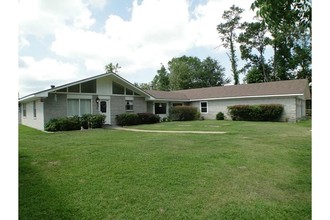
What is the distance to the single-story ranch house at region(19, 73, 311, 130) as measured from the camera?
16297 mm

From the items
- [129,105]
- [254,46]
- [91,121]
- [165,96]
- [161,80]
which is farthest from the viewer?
[161,80]

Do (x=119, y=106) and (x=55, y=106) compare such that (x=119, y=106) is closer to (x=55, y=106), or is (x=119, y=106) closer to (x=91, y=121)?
(x=91, y=121)

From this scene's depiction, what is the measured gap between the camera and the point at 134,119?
62.8 feet

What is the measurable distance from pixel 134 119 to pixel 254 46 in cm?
2954

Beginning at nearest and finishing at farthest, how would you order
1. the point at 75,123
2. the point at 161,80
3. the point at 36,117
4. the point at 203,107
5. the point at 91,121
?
the point at 75,123, the point at 91,121, the point at 36,117, the point at 203,107, the point at 161,80

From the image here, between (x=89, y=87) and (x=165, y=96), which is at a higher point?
(x=89, y=87)

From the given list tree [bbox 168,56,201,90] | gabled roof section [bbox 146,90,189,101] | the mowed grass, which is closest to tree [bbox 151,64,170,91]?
tree [bbox 168,56,201,90]

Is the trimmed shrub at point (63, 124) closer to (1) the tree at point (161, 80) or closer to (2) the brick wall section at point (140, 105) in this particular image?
(2) the brick wall section at point (140, 105)

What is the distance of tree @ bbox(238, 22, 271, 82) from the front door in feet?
92.9

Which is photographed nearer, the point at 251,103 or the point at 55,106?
the point at 55,106

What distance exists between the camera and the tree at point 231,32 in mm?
39688

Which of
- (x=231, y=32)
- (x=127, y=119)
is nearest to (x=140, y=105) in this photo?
(x=127, y=119)

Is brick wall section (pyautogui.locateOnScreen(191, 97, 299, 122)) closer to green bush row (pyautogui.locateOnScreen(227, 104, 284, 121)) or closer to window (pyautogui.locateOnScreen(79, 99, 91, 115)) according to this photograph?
green bush row (pyautogui.locateOnScreen(227, 104, 284, 121))
